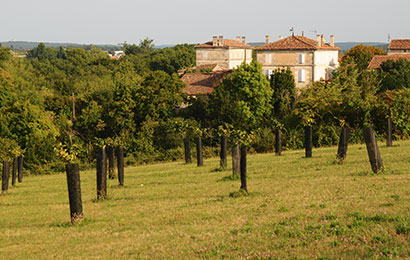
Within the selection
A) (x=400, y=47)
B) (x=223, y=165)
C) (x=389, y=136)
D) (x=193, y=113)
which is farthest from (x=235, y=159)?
(x=400, y=47)

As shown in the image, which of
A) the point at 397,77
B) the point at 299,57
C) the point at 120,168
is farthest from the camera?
the point at 299,57

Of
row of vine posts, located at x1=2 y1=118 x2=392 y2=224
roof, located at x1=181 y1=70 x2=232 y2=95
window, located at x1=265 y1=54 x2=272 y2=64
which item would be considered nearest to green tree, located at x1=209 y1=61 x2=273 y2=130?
roof, located at x1=181 y1=70 x2=232 y2=95

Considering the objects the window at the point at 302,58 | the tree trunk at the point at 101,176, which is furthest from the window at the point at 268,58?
the tree trunk at the point at 101,176

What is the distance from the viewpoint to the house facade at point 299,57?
9575 cm

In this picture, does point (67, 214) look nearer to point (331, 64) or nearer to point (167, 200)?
point (167, 200)

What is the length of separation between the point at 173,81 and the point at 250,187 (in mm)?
51184

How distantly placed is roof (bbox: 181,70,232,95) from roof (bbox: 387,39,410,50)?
51.9 metres

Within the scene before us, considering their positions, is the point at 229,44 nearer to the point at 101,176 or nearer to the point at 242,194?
the point at 101,176

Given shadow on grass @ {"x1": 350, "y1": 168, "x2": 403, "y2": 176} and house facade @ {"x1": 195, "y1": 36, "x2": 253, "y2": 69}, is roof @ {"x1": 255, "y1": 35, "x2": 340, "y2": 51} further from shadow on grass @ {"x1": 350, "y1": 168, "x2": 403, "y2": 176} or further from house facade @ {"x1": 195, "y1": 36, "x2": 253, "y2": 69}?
shadow on grass @ {"x1": 350, "y1": 168, "x2": 403, "y2": 176}

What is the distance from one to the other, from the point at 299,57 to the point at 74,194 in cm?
8155

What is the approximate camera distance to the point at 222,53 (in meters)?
135

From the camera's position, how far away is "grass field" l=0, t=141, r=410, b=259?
41.2 feet

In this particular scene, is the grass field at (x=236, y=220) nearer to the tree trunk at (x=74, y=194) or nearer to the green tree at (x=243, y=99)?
the tree trunk at (x=74, y=194)

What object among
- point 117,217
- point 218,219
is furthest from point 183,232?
point 117,217
